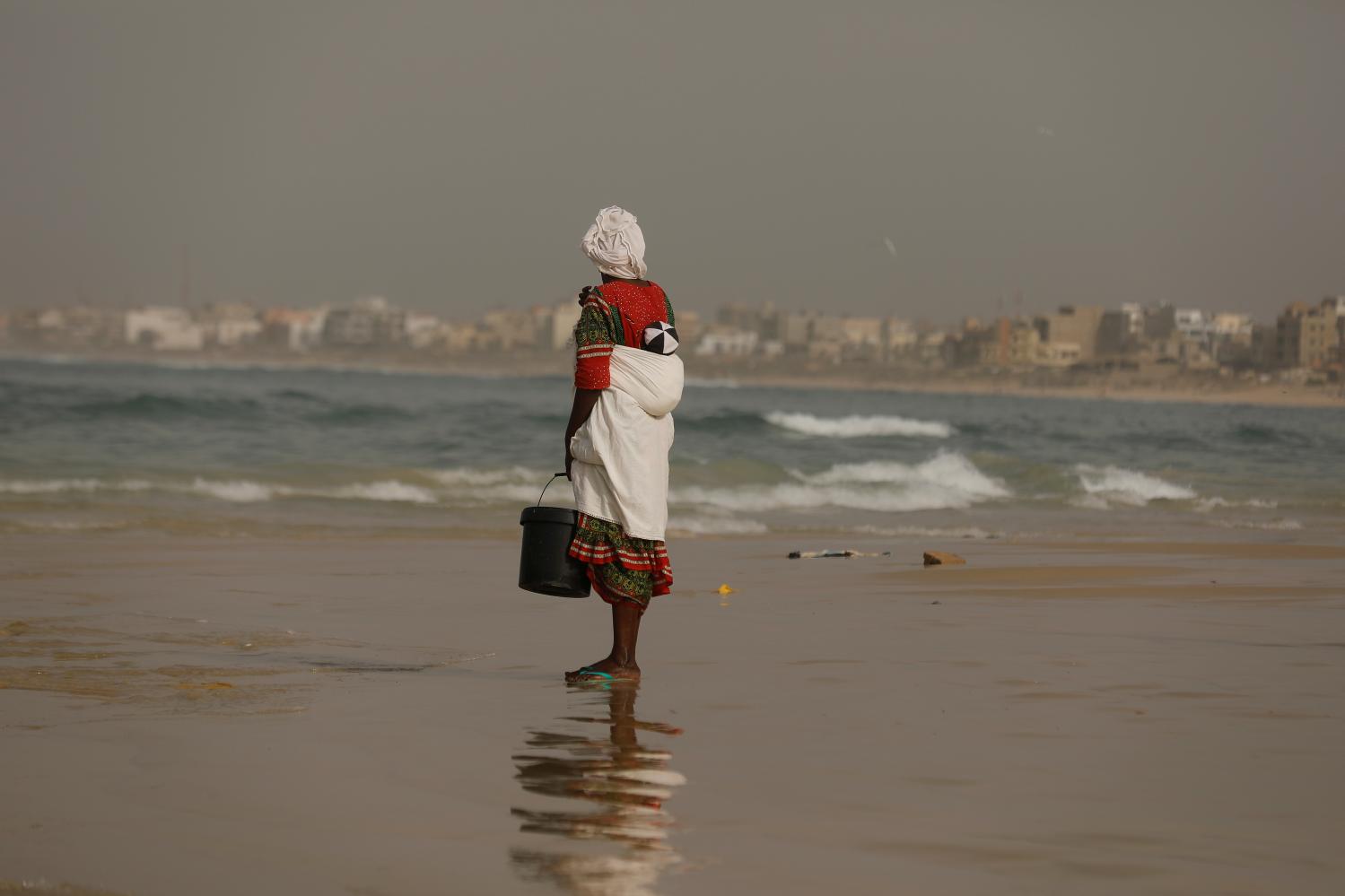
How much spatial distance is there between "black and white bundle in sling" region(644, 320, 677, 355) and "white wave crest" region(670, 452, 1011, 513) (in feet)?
35.4

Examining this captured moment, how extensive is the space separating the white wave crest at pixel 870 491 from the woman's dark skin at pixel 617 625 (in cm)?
1076

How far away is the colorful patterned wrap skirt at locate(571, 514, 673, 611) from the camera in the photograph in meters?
5.70

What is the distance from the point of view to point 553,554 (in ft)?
18.7

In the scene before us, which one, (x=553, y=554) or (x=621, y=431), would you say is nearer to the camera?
(x=621, y=431)

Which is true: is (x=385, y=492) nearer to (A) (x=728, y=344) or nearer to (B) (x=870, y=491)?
(B) (x=870, y=491)

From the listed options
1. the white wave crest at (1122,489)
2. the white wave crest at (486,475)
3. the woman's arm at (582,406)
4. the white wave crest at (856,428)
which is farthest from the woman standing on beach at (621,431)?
the white wave crest at (856,428)

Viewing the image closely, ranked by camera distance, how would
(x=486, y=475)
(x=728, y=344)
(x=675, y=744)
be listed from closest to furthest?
(x=675, y=744)
(x=486, y=475)
(x=728, y=344)

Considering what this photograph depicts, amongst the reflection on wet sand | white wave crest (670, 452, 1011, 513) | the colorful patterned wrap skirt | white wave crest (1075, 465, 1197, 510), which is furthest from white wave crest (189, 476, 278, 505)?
the reflection on wet sand

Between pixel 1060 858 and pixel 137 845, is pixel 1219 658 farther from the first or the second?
pixel 137 845

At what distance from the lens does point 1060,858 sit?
132 inches

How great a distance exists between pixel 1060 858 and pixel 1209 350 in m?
86.4

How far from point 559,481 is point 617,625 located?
1468 cm

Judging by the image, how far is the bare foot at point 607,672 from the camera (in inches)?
220

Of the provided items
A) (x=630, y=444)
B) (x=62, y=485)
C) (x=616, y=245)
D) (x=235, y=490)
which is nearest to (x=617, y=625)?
(x=630, y=444)
